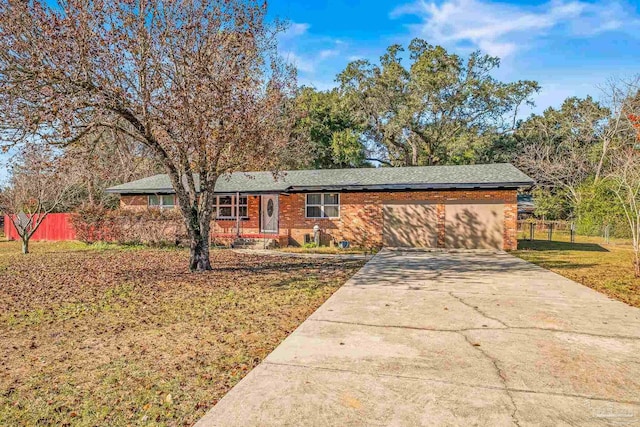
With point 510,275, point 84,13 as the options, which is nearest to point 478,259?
point 510,275

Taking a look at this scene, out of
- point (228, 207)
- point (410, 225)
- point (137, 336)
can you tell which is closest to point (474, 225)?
point (410, 225)

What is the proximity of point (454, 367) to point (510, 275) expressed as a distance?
669 centimetres

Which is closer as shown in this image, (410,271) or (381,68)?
(410,271)

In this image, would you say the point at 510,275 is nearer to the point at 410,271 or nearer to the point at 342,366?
the point at 410,271

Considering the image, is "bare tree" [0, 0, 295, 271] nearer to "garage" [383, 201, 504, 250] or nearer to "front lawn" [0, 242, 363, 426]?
"front lawn" [0, 242, 363, 426]

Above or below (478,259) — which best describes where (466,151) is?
above

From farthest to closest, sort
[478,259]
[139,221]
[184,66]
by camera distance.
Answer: [139,221] < [478,259] < [184,66]

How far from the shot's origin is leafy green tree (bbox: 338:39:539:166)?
2930 centimetres

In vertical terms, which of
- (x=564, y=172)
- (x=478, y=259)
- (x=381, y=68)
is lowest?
(x=478, y=259)

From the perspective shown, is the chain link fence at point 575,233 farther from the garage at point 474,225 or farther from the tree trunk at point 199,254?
the tree trunk at point 199,254

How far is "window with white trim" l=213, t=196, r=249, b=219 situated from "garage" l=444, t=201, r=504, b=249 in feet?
31.8

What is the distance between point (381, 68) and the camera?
31250 mm

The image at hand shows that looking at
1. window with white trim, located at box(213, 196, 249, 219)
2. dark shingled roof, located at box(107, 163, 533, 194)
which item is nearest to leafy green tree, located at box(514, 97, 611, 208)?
dark shingled roof, located at box(107, 163, 533, 194)

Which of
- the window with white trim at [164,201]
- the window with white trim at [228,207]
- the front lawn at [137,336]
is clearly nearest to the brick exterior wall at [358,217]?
the window with white trim at [228,207]
